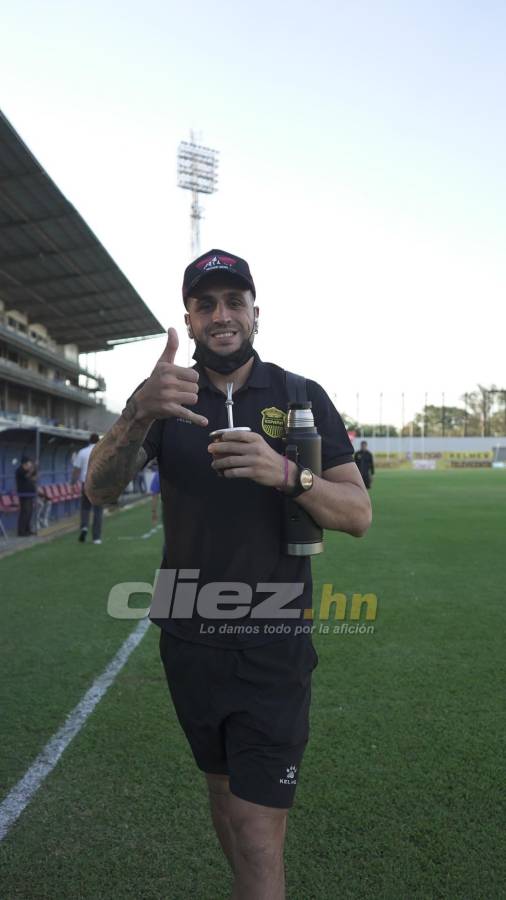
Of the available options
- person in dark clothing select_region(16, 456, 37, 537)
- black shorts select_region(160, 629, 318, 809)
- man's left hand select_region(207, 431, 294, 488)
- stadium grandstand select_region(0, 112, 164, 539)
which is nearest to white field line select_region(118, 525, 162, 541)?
person in dark clothing select_region(16, 456, 37, 537)

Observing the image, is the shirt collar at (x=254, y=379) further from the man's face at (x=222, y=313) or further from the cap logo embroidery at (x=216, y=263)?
the cap logo embroidery at (x=216, y=263)

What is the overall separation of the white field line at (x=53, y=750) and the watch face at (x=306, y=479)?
7.92ft

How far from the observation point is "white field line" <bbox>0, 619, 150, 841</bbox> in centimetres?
329

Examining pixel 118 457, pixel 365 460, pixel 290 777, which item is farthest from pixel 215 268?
pixel 365 460

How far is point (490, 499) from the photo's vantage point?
24.3 meters

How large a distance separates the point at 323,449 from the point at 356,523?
267 millimetres

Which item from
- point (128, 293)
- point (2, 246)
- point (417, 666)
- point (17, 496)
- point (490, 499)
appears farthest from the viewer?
point (128, 293)

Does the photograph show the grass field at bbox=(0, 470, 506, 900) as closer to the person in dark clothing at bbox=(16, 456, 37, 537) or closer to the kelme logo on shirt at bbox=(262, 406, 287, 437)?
the kelme logo on shirt at bbox=(262, 406, 287, 437)

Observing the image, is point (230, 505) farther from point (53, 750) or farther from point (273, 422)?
point (53, 750)

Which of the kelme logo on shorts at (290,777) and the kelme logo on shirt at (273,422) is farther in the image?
the kelme logo on shirt at (273,422)

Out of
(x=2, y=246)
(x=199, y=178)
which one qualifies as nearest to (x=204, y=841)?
(x=2, y=246)

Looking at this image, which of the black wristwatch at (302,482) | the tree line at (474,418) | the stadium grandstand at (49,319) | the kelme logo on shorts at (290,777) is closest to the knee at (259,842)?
the kelme logo on shorts at (290,777)

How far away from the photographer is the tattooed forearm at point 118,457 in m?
1.98

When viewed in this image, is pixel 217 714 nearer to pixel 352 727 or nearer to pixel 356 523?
pixel 356 523
